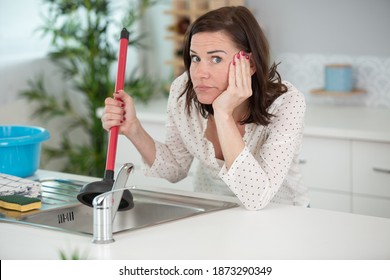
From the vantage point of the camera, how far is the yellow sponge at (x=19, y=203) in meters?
1.99

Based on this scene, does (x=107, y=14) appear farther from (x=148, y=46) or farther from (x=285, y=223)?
(x=285, y=223)

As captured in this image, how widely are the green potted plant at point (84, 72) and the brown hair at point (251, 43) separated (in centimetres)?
176

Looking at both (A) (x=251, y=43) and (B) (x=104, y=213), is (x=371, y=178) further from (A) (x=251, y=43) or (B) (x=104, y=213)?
(B) (x=104, y=213)

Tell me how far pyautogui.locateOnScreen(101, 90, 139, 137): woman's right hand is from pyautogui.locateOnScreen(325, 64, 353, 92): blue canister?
1.73 m

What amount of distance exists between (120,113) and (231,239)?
2.00ft

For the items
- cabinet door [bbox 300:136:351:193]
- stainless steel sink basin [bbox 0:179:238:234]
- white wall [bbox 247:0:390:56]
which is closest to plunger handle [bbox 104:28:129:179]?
stainless steel sink basin [bbox 0:179:238:234]

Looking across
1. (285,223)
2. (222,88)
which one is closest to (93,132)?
(222,88)

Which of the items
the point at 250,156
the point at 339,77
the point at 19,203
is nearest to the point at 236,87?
the point at 250,156

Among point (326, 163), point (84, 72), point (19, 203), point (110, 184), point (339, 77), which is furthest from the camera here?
point (84, 72)

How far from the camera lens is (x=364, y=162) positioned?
123 inches

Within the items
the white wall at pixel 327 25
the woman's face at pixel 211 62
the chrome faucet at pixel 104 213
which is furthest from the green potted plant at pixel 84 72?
the chrome faucet at pixel 104 213

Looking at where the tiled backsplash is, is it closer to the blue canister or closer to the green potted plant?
the blue canister

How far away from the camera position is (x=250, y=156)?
6.61 ft

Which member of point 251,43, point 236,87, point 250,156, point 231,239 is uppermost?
point 251,43
